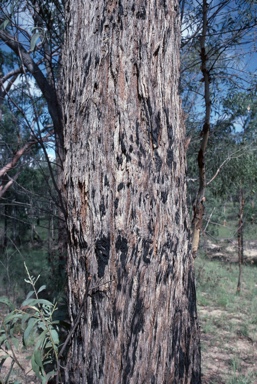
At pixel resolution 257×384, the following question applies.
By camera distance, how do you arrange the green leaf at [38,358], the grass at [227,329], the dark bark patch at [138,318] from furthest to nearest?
the grass at [227,329] → the green leaf at [38,358] → the dark bark patch at [138,318]

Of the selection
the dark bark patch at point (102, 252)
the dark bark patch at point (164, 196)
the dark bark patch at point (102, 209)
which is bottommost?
the dark bark patch at point (102, 252)

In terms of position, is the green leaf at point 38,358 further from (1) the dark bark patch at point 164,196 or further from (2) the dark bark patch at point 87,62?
(2) the dark bark patch at point 87,62

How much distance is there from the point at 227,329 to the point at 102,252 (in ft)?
14.9

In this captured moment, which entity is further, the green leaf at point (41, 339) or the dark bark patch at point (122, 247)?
the green leaf at point (41, 339)

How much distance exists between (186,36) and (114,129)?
9.05 ft

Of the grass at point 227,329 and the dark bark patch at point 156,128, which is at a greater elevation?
the dark bark patch at point 156,128

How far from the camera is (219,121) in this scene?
199 inches

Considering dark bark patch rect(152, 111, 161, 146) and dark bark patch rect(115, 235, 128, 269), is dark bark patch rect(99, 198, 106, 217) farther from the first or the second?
dark bark patch rect(152, 111, 161, 146)

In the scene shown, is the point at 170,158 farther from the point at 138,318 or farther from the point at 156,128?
the point at 138,318

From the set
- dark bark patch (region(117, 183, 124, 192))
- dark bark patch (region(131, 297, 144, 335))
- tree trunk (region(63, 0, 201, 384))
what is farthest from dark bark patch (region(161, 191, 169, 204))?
dark bark patch (region(131, 297, 144, 335))

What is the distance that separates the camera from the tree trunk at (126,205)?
98 centimetres

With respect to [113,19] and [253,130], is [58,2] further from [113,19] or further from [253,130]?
[253,130]

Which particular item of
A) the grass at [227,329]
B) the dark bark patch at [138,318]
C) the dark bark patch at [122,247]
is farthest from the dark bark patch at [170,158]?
the grass at [227,329]

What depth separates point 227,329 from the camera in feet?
16.5
